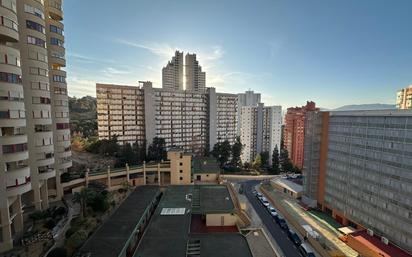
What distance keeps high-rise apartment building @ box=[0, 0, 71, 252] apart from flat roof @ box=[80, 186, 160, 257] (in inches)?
344

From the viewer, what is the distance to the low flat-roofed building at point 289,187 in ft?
164

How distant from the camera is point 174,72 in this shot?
148m

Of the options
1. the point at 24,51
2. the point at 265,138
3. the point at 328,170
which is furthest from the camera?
the point at 265,138

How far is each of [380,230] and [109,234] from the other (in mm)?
37352

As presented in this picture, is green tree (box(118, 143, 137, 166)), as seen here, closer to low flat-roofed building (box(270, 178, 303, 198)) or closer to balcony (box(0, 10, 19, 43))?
low flat-roofed building (box(270, 178, 303, 198))

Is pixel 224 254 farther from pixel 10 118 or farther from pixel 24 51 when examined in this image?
pixel 24 51

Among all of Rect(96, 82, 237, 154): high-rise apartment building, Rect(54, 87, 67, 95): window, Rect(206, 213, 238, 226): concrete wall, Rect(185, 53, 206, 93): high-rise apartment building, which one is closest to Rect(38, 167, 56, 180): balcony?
Rect(54, 87, 67, 95): window

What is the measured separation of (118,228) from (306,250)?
2548 centimetres

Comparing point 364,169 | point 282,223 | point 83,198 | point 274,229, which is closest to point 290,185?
point 282,223

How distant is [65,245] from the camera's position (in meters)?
23.1

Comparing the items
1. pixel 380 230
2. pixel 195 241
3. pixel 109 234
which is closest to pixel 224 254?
pixel 195 241

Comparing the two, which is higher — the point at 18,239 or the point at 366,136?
the point at 366,136

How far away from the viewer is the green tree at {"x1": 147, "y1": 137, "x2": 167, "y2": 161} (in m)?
69.6

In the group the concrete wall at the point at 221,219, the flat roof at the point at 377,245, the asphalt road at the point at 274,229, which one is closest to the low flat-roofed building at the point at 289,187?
the asphalt road at the point at 274,229
